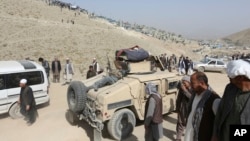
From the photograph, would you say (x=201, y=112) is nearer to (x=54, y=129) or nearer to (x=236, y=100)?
(x=236, y=100)

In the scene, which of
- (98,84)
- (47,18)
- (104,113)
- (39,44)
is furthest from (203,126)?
(47,18)

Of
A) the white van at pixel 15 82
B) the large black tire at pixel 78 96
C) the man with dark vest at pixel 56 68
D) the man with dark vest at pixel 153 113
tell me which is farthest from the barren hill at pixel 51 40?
the man with dark vest at pixel 153 113

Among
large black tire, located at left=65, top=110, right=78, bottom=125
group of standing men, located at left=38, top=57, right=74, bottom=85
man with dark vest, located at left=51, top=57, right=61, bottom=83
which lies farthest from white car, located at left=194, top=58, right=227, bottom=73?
large black tire, located at left=65, top=110, right=78, bottom=125

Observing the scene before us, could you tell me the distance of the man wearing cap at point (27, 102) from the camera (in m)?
9.28

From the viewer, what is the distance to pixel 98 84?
29.1ft

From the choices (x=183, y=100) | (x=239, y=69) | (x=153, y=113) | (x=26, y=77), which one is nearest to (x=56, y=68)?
(x=26, y=77)

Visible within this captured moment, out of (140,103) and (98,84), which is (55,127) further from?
(140,103)

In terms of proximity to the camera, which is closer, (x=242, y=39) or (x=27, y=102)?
(x=27, y=102)

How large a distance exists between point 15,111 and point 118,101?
13.6 feet

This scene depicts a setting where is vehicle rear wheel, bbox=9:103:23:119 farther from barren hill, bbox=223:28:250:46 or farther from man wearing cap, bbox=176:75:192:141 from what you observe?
barren hill, bbox=223:28:250:46

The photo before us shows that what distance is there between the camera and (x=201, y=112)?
12.3 ft

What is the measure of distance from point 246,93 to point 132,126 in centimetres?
569

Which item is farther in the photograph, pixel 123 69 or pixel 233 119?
pixel 123 69

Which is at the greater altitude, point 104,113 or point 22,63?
point 22,63
